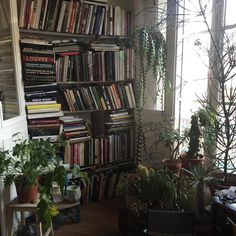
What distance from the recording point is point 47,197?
6.08ft

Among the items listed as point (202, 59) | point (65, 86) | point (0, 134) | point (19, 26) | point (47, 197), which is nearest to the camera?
point (47, 197)

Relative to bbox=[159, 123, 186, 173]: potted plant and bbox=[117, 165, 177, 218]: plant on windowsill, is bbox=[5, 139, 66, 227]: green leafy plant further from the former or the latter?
bbox=[159, 123, 186, 173]: potted plant

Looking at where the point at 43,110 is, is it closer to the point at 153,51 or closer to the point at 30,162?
the point at 30,162

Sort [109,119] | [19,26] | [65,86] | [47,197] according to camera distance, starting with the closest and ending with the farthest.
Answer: [47,197]
[19,26]
[65,86]
[109,119]

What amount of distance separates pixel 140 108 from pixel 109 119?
361 millimetres

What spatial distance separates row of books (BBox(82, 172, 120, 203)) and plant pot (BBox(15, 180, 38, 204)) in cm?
90

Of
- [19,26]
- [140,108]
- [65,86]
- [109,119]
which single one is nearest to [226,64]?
[140,108]

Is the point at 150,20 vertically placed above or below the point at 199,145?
above

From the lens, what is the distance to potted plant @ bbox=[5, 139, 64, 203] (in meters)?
1.89

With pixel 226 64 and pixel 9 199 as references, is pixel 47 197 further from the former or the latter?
pixel 226 64

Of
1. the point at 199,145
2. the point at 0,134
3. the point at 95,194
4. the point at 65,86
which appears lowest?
the point at 95,194

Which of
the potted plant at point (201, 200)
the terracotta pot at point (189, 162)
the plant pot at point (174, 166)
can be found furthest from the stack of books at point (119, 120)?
the potted plant at point (201, 200)

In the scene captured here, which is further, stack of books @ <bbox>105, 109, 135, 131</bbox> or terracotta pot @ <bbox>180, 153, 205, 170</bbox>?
stack of books @ <bbox>105, 109, 135, 131</bbox>

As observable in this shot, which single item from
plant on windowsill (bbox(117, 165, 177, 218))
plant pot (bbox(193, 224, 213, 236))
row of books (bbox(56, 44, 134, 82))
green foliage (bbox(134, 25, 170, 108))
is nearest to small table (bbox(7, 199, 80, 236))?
plant on windowsill (bbox(117, 165, 177, 218))
